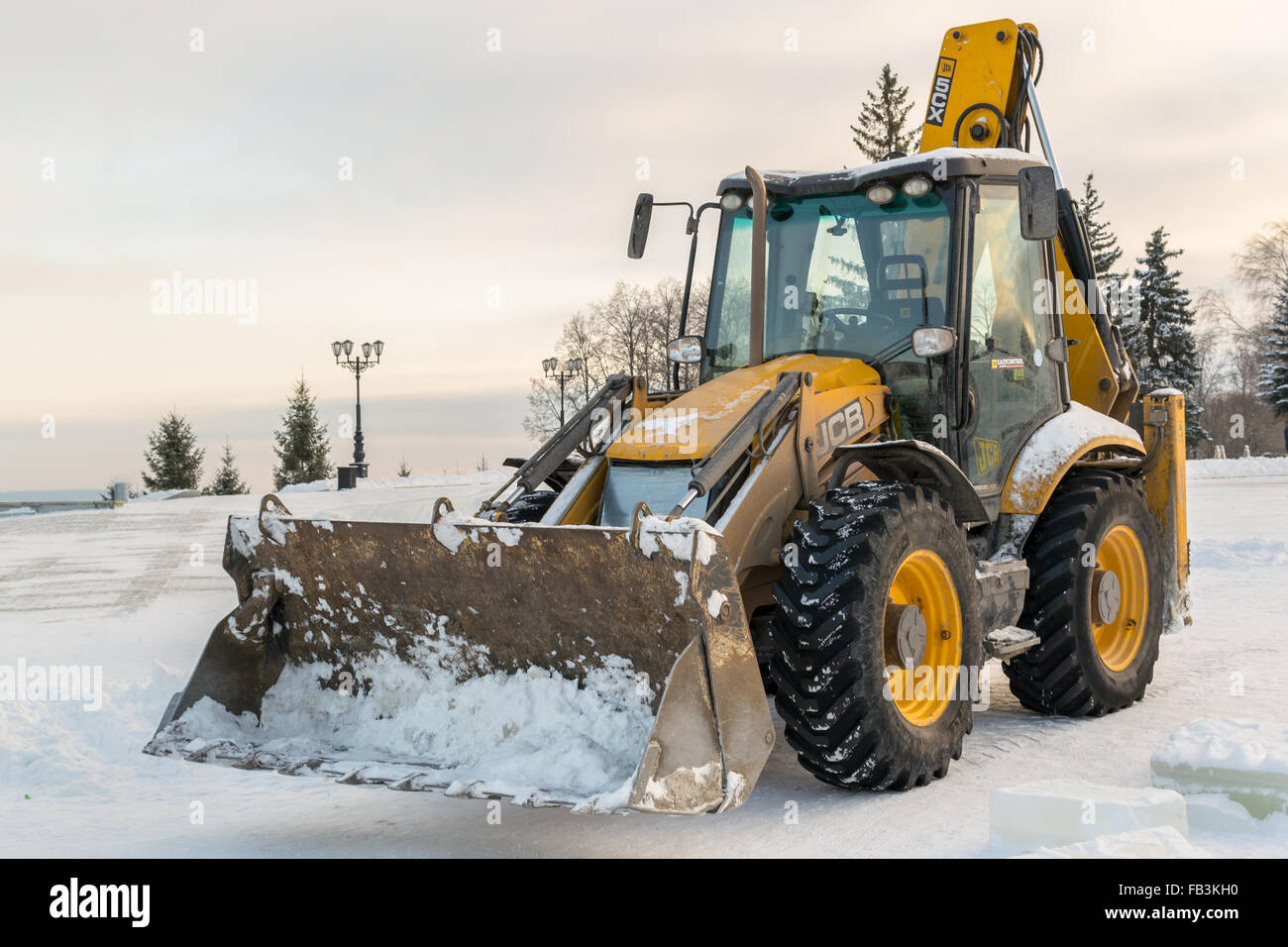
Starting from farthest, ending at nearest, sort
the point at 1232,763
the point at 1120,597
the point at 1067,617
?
1. the point at 1120,597
2. the point at 1067,617
3. the point at 1232,763

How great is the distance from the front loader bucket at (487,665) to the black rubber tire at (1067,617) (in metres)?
2.83

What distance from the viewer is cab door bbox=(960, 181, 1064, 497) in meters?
6.96

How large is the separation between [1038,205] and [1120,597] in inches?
104

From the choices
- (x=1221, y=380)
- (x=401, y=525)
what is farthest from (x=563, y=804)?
(x=1221, y=380)

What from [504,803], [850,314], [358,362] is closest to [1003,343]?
[850,314]

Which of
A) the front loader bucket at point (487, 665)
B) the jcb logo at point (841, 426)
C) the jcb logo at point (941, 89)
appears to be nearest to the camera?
the front loader bucket at point (487, 665)

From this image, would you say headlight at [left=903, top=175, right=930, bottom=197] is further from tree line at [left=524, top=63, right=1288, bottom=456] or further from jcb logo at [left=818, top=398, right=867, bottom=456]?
tree line at [left=524, top=63, right=1288, bottom=456]

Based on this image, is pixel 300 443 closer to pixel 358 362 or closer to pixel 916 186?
pixel 358 362

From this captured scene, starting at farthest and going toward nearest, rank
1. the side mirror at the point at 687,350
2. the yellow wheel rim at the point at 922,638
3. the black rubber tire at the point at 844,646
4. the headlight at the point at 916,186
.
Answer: the side mirror at the point at 687,350 < the headlight at the point at 916,186 < the yellow wheel rim at the point at 922,638 < the black rubber tire at the point at 844,646

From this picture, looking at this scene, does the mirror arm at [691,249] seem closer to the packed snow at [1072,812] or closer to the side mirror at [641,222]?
the side mirror at [641,222]

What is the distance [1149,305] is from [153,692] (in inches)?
1946

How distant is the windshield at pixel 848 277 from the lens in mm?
6801

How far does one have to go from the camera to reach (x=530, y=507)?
6848 millimetres

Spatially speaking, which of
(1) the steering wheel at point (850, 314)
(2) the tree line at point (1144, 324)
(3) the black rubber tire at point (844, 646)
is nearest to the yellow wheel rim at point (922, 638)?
(3) the black rubber tire at point (844, 646)
